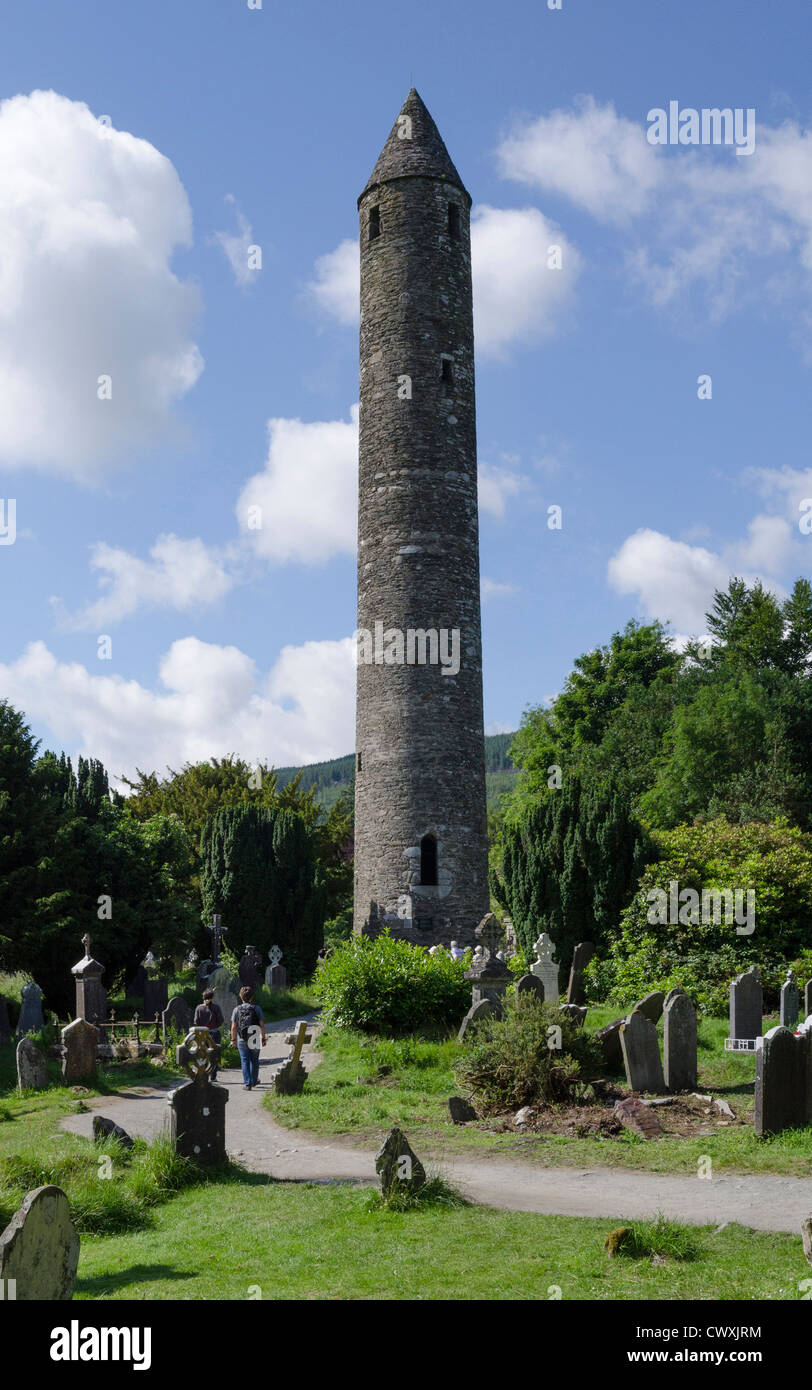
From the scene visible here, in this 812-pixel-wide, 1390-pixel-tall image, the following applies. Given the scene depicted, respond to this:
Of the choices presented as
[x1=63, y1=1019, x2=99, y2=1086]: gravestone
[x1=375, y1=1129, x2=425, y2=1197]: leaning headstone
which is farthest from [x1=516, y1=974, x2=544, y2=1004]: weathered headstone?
[x1=375, y1=1129, x2=425, y2=1197]: leaning headstone

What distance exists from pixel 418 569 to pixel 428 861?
677cm

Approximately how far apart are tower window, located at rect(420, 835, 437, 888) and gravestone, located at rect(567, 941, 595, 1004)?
352 centimetres

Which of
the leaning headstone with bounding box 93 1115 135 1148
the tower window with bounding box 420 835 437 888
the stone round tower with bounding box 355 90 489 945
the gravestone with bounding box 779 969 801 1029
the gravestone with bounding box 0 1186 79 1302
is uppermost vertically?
the stone round tower with bounding box 355 90 489 945

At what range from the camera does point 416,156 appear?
2698 cm

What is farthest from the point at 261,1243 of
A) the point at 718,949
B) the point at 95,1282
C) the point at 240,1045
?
the point at 718,949

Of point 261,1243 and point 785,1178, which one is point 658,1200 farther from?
point 261,1243

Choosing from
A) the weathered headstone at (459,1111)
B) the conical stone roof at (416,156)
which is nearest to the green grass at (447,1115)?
the weathered headstone at (459,1111)

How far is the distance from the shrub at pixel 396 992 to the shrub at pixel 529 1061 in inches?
184

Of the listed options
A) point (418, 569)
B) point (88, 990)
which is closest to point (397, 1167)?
point (88, 990)

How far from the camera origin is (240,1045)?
1575 centimetres

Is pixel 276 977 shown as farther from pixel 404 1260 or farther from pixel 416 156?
pixel 404 1260

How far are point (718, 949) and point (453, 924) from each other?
582cm

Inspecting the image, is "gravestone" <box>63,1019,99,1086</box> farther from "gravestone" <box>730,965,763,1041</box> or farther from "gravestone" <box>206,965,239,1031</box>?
"gravestone" <box>730,965,763,1041</box>

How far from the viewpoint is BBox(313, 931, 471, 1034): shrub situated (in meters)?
18.7
